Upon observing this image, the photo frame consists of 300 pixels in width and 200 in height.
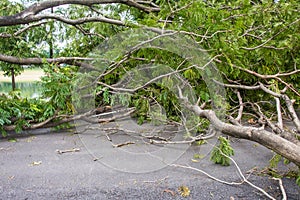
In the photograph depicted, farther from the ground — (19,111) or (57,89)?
(57,89)

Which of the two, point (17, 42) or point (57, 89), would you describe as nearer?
point (57, 89)

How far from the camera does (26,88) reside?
2.30 m

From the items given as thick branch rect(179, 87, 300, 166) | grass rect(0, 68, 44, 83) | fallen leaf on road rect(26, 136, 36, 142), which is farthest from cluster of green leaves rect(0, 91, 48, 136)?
thick branch rect(179, 87, 300, 166)

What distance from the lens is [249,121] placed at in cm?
188

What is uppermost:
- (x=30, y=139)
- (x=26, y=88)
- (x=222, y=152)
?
(x=26, y=88)

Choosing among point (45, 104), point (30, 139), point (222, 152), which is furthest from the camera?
point (45, 104)

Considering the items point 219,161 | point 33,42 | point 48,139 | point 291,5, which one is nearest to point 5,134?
point 48,139

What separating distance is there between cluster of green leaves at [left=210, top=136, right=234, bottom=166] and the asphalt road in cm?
3

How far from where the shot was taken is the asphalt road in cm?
104

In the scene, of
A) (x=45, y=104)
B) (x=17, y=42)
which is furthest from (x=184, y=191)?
(x=17, y=42)

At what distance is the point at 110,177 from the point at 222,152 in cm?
54

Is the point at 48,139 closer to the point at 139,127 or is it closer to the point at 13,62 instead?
the point at 139,127

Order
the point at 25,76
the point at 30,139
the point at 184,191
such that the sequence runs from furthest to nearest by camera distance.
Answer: the point at 25,76, the point at 30,139, the point at 184,191

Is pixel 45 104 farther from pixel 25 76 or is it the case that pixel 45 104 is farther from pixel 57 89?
pixel 25 76
